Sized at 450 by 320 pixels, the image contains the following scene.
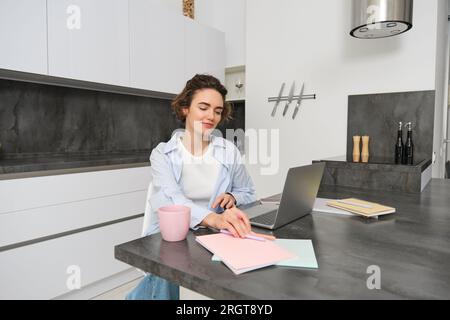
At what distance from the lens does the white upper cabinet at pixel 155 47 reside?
249cm

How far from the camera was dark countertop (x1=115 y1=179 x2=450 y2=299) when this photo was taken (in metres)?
0.56

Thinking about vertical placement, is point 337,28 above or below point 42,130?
above

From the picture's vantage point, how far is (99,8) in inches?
88.0

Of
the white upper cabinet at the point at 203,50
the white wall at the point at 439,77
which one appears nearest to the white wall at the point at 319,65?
the white wall at the point at 439,77

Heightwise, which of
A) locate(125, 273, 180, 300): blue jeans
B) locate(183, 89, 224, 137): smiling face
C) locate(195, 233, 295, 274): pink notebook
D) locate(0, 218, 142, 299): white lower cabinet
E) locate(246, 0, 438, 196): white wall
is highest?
locate(246, 0, 438, 196): white wall

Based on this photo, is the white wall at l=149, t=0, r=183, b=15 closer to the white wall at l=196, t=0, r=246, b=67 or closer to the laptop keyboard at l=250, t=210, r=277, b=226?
the white wall at l=196, t=0, r=246, b=67

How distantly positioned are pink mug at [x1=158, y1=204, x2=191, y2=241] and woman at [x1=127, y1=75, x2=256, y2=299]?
25 cm

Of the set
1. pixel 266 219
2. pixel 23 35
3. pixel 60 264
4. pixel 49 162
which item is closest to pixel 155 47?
pixel 23 35

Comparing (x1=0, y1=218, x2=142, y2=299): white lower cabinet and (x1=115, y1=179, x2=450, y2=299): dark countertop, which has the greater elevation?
(x1=115, y1=179, x2=450, y2=299): dark countertop

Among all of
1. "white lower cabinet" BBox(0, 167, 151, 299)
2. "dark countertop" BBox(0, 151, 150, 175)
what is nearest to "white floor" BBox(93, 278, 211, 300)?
"white lower cabinet" BBox(0, 167, 151, 299)

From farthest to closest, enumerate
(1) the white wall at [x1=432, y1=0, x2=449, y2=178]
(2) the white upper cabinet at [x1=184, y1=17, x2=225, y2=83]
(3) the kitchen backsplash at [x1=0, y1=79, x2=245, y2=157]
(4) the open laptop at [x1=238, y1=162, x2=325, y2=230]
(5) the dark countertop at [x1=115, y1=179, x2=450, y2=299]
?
(2) the white upper cabinet at [x1=184, y1=17, x2=225, y2=83] → (1) the white wall at [x1=432, y1=0, x2=449, y2=178] → (3) the kitchen backsplash at [x1=0, y1=79, x2=245, y2=157] → (4) the open laptop at [x1=238, y1=162, x2=325, y2=230] → (5) the dark countertop at [x1=115, y1=179, x2=450, y2=299]
